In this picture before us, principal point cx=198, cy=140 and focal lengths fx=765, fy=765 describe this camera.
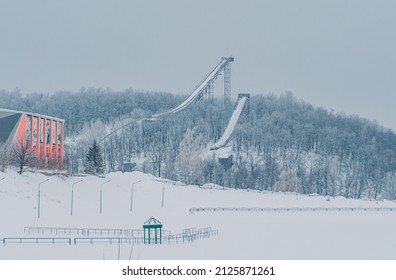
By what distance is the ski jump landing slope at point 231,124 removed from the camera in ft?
386

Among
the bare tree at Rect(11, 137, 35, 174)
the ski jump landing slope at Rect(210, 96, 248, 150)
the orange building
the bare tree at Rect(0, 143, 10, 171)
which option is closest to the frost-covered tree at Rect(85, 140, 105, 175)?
the orange building

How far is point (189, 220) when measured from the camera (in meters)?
60.1

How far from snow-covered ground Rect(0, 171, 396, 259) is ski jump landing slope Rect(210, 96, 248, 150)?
2910 cm

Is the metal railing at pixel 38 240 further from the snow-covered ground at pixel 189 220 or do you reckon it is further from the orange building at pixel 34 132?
the orange building at pixel 34 132

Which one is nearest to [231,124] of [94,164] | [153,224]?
[94,164]

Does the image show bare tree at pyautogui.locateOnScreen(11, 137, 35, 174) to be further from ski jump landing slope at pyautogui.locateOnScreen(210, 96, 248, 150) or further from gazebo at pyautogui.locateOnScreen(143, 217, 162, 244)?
ski jump landing slope at pyautogui.locateOnScreen(210, 96, 248, 150)

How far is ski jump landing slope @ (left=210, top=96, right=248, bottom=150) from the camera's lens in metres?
118

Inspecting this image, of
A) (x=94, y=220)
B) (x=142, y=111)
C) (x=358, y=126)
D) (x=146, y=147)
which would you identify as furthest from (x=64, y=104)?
(x=94, y=220)

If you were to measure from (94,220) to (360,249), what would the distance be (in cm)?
2307

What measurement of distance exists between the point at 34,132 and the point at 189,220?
26124mm

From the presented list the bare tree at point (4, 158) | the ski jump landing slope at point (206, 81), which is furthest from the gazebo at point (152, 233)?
the ski jump landing slope at point (206, 81)

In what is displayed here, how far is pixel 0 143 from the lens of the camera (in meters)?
71.9

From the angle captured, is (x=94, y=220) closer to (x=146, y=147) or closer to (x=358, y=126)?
(x=146, y=147)

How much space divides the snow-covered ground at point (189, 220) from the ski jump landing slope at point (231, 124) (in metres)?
29.1
